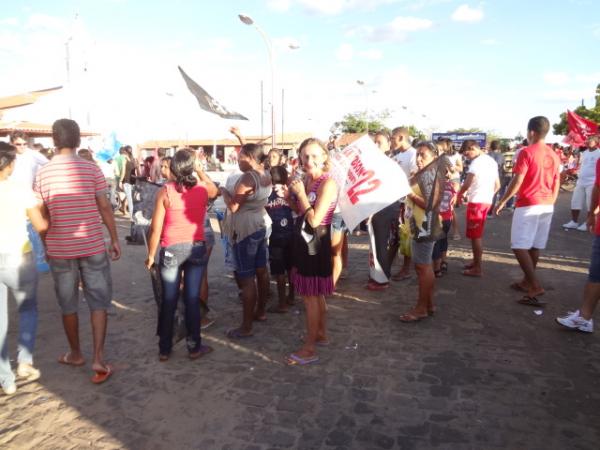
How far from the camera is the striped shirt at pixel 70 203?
3.27 m

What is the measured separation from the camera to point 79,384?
137 inches

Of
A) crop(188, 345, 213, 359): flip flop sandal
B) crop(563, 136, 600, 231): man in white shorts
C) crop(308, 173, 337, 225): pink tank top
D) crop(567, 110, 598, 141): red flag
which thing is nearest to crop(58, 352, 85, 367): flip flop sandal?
crop(188, 345, 213, 359): flip flop sandal

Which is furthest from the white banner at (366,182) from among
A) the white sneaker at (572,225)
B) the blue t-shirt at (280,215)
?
the white sneaker at (572,225)

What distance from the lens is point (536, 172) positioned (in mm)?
4980

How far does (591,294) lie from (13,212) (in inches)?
194

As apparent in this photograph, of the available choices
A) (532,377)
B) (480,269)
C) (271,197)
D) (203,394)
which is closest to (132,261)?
(271,197)

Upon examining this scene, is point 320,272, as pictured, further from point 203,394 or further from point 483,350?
point 483,350

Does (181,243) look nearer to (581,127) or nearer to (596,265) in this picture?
(596,265)

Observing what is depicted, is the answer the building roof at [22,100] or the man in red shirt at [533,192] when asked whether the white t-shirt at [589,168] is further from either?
the building roof at [22,100]

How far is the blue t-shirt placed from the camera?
4727 mm

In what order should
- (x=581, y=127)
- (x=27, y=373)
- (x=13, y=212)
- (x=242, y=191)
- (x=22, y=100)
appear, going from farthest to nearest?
1. (x=581, y=127)
2. (x=22, y=100)
3. (x=242, y=191)
4. (x=27, y=373)
5. (x=13, y=212)

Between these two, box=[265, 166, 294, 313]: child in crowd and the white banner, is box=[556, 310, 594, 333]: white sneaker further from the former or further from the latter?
box=[265, 166, 294, 313]: child in crowd

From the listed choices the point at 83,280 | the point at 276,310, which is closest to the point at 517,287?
the point at 276,310

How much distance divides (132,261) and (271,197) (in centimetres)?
371
